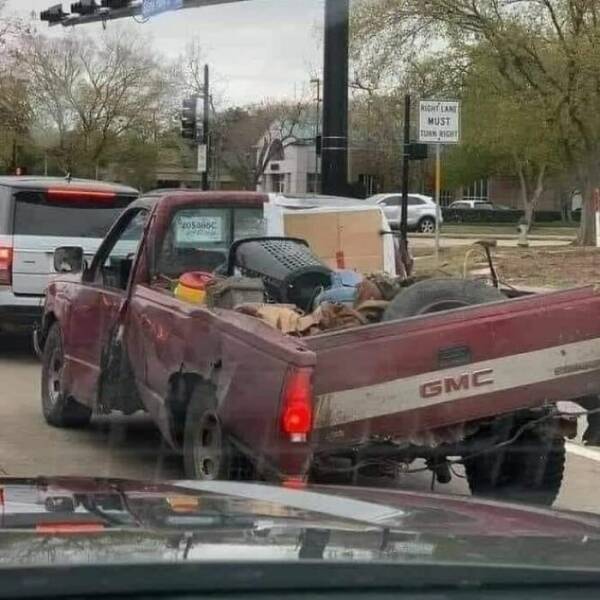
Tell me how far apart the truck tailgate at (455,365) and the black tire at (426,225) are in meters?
43.8

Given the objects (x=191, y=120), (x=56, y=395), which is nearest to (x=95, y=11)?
(x=191, y=120)

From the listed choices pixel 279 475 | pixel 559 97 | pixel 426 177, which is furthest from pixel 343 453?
pixel 426 177

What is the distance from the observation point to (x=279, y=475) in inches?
232

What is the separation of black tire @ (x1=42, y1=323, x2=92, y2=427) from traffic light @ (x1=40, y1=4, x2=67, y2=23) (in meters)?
19.5

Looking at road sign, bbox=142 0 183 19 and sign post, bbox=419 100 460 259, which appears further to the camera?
road sign, bbox=142 0 183 19

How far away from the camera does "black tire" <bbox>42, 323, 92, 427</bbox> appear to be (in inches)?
375

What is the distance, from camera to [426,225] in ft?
165

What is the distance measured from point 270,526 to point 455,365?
3.61 meters

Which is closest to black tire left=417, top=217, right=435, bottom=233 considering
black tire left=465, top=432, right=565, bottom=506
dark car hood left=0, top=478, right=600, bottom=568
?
black tire left=465, top=432, right=565, bottom=506

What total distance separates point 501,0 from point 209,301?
79.6 feet

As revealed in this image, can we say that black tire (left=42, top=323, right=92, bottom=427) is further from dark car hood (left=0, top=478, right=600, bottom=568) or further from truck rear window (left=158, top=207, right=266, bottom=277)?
dark car hood (left=0, top=478, right=600, bottom=568)

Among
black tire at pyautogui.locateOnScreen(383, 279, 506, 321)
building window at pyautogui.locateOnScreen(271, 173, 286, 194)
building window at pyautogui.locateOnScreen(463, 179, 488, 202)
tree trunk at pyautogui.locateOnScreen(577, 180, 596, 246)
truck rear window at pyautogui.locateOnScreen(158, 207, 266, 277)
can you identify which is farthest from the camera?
building window at pyautogui.locateOnScreen(463, 179, 488, 202)

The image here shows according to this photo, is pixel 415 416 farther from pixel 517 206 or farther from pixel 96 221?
pixel 517 206

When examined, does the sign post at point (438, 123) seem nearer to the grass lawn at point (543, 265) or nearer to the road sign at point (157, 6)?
the grass lawn at point (543, 265)
